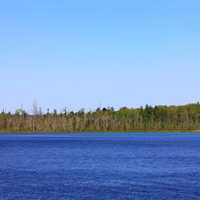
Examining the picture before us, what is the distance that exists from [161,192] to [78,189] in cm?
957

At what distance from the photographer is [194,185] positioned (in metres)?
61.6

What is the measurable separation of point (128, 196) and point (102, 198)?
9.11 feet

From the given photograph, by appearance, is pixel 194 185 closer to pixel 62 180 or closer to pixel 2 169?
pixel 62 180

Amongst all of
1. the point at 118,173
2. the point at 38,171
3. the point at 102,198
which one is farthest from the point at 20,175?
the point at 102,198

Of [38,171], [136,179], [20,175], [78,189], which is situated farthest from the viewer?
[38,171]

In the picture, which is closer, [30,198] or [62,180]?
[30,198]

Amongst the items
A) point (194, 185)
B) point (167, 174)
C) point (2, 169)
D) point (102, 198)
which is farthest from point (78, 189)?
point (2, 169)

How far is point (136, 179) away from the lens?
224ft

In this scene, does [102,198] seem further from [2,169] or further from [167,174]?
[2,169]

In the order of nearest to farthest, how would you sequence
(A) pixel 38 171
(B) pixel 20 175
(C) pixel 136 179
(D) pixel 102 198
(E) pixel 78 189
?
1. (D) pixel 102 198
2. (E) pixel 78 189
3. (C) pixel 136 179
4. (B) pixel 20 175
5. (A) pixel 38 171

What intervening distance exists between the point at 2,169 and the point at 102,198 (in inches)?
1332

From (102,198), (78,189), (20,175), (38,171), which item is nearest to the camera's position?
(102,198)

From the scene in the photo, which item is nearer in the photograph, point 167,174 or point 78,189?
point 78,189

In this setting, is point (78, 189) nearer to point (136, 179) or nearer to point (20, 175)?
point (136, 179)
